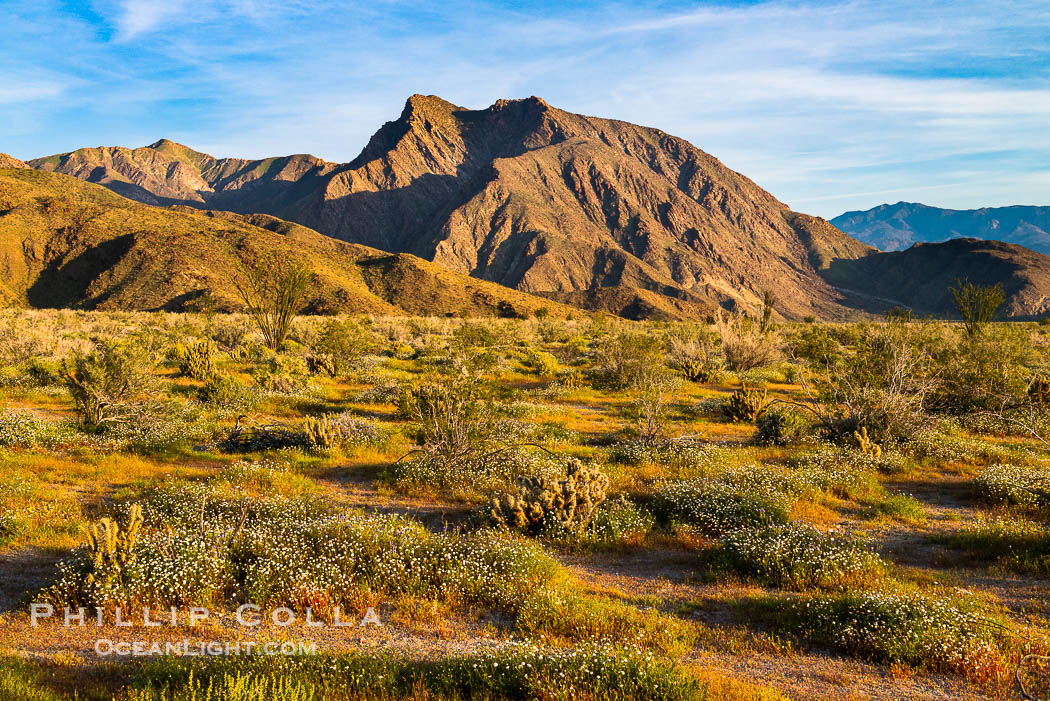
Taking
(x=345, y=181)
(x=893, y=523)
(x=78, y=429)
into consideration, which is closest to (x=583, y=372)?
(x=893, y=523)

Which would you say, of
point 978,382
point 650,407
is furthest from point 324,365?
point 978,382

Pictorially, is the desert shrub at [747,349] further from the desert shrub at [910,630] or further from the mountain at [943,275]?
the mountain at [943,275]

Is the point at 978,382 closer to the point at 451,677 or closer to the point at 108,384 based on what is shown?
the point at 451,677

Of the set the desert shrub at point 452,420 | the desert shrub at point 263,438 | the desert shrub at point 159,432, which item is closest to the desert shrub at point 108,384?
the desert shrub at point 159,432

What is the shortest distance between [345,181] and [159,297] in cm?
13771

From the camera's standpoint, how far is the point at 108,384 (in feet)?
38.5

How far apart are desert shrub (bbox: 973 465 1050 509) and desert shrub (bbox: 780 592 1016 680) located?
4154mm

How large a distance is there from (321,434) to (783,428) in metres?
9.55

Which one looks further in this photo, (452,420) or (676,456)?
(676,456)

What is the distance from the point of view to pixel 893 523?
23.8 feet

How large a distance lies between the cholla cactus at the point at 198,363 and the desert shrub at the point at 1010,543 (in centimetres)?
1830

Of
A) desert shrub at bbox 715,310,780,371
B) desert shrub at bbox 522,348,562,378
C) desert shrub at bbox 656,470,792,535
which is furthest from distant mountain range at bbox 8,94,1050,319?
desert shrub at bbox 656,470,792,535

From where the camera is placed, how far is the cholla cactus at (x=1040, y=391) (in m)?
13.2

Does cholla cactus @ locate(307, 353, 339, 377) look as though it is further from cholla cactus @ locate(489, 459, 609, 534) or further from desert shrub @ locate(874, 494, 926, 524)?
desert shrub @ locate(874, 494, 926, 524)
